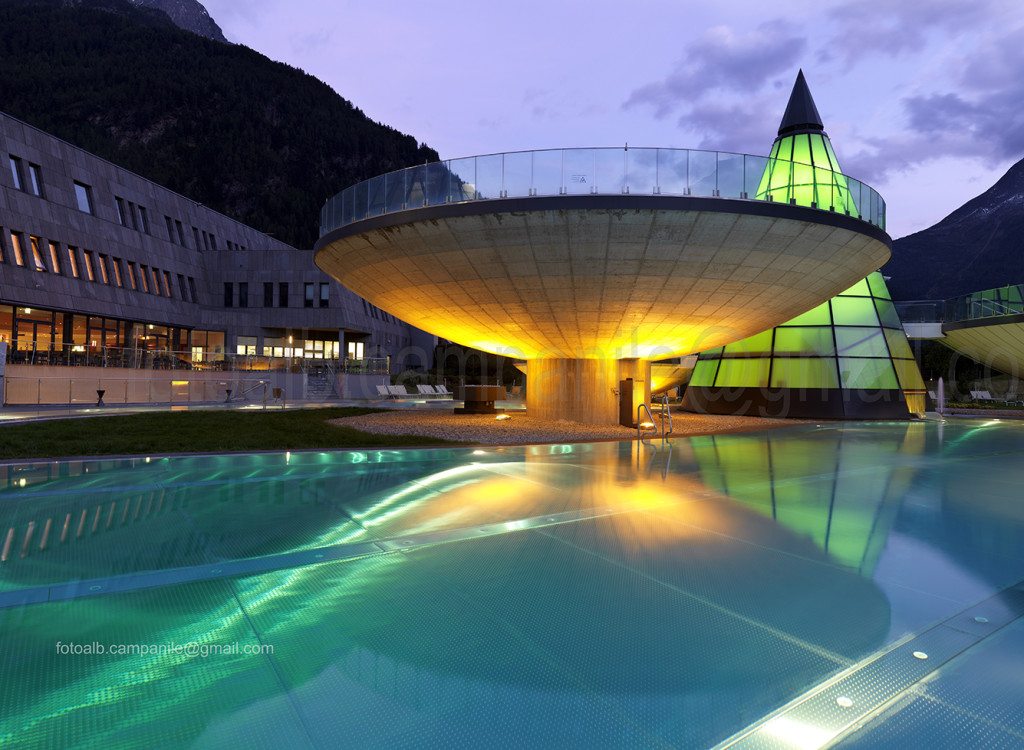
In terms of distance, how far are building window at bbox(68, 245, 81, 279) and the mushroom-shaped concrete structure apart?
77.7 feet

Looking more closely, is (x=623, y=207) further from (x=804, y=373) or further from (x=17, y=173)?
(x=17, y=173)

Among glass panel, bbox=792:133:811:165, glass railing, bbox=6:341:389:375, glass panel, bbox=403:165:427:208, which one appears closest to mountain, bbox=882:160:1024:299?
glass panel, bbox=792:133:811:165

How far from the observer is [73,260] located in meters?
32.6

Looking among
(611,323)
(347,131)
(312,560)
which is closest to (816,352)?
(611,323)

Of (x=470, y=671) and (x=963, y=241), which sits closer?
(x=470, y=671)

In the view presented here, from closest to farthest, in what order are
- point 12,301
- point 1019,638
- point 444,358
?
point 1019,638 < point 12,301 < point 444,358

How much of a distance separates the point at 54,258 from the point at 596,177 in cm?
3273

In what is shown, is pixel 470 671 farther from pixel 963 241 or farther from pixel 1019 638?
pixel 963 241

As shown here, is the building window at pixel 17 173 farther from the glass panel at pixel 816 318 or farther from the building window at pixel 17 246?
the glass panel at pixel 816 318

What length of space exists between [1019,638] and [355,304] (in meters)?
50.6

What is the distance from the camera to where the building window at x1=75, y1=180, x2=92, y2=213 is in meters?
33.2

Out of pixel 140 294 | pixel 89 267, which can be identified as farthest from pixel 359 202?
pixel 140 294

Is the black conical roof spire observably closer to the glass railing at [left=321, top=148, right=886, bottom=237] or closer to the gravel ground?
the gravel ground

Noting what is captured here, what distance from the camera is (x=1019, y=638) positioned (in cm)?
334
